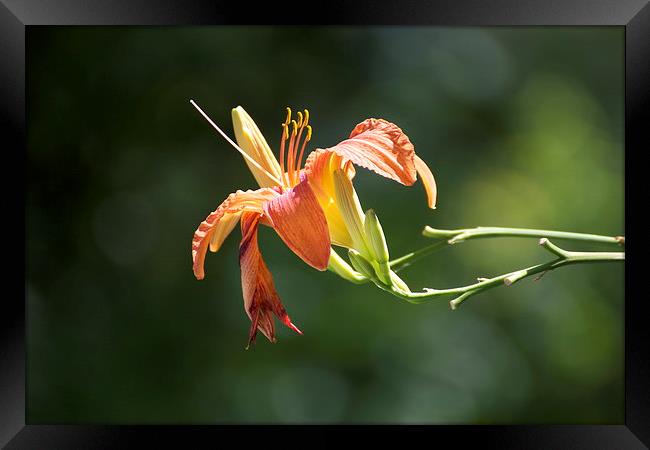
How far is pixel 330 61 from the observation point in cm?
315

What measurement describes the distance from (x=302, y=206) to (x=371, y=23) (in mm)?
543

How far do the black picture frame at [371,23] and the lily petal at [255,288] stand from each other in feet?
1.63

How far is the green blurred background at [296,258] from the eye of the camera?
9.46 feet

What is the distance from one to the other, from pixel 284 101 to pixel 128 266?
32.6 inches

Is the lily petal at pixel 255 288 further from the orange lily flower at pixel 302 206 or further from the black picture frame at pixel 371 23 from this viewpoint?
the black picture frame at pixel 371 23

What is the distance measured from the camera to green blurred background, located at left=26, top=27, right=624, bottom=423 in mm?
2883

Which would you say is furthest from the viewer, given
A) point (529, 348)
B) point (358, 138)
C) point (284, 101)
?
point (284, 101)

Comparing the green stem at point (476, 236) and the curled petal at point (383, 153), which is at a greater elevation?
the curled petal at point (383, 153)

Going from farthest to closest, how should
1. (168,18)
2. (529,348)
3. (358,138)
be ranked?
1. (529,348)
2. (168,18)
3. (358,138)

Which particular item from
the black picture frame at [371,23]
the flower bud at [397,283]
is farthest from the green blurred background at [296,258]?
the flower bud at [397,283]

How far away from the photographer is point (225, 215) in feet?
3.85

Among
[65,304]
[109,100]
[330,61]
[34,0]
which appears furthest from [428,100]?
[34,0]

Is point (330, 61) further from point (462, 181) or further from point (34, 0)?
point (34, 0)

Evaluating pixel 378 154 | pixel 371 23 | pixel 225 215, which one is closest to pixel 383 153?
pixel 378 154
